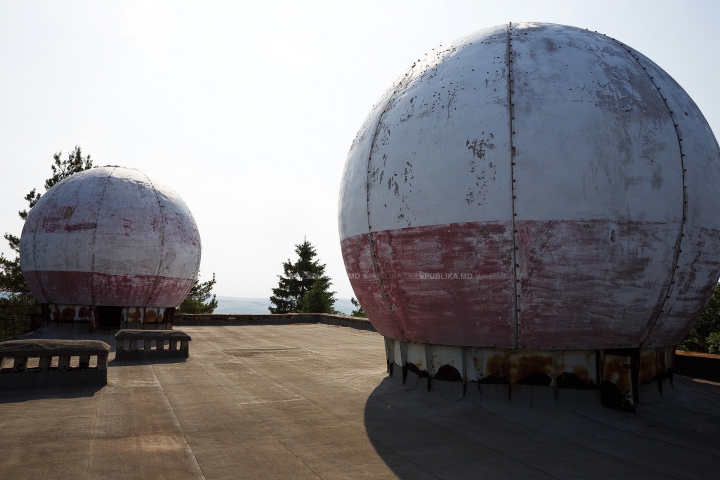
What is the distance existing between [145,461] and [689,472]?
21.3 ft

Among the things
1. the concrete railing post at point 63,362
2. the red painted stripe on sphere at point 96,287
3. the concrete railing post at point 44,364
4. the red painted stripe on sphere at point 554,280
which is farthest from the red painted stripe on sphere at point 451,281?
the red painted stripe on sphere at point 96,287

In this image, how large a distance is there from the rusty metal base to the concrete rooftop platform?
0.71 ft

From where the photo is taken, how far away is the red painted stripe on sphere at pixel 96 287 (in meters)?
19.4

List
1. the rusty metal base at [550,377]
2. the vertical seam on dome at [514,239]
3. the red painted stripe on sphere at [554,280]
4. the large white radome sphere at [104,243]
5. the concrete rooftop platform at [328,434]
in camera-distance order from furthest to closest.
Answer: the large white radome sphere at [104,243], the rusty metal base at [550,377], the vertical seam on dome at [514,239], the red painted stripe on sphere at [554,280], the concrete rooftop platform at [328,434]

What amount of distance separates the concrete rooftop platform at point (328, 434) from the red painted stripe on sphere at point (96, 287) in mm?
9420

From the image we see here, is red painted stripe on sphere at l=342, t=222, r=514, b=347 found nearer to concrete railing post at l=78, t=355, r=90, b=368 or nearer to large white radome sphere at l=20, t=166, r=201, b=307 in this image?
concrete railing post at l=78, t=355, r=90, b=368

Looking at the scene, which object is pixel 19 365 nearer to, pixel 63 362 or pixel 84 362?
pixel 63 362

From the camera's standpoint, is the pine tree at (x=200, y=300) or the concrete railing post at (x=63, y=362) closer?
the concrete railing post at (x=63, y=362)

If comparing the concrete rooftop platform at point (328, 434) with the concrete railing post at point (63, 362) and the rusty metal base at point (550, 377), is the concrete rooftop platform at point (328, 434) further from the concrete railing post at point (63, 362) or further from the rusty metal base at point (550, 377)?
the concrete railing post at point (63, 362)

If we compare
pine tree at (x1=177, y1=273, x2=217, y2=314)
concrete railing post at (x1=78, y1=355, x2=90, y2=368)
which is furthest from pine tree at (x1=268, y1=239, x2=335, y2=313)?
concrete railing post at (x1=78, y1=355, x2=90, y2=368)

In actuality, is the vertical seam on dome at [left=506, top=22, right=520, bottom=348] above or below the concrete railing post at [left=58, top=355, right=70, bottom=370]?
above

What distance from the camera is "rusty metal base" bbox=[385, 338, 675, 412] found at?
812 centimetres

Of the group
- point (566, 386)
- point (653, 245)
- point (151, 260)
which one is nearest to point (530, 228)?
point (653, 245)

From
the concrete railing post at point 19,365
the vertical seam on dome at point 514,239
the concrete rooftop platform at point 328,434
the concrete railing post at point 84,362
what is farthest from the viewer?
the concrete railing post at point 84,362
